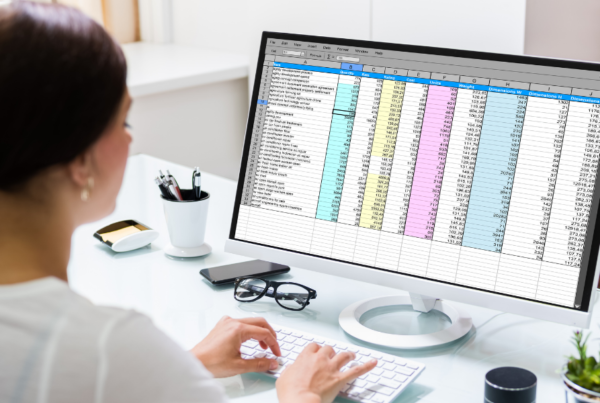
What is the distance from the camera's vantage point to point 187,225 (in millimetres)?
1260


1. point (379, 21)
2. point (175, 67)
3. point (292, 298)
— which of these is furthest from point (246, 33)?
point (292, 298)

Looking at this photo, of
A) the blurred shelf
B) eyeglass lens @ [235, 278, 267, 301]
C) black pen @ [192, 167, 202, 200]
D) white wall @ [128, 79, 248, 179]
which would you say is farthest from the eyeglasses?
white wall @ [128, 79, 248, 179]

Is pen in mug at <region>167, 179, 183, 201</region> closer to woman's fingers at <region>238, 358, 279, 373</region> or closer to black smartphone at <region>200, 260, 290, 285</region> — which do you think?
black smartphone at <region>200, 260, 290, 285</region>

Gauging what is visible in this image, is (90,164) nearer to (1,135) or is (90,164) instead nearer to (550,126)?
(1,135)

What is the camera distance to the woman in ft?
1.78

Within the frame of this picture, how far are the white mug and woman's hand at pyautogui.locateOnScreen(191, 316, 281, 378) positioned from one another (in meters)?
0.34

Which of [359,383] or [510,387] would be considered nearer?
Result: [510,387]

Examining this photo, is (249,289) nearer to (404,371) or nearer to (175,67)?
(404,371)

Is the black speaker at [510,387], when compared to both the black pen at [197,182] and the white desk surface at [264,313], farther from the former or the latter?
the black pen at [197,182]

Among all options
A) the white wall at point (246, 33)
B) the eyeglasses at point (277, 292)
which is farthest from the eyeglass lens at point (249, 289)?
the white wall at point (246, 33)

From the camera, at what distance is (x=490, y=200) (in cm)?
92

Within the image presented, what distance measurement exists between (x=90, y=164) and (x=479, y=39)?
1598 millimetres

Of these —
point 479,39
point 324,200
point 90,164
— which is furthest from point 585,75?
point 479,39

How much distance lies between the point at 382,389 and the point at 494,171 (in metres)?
0.33
